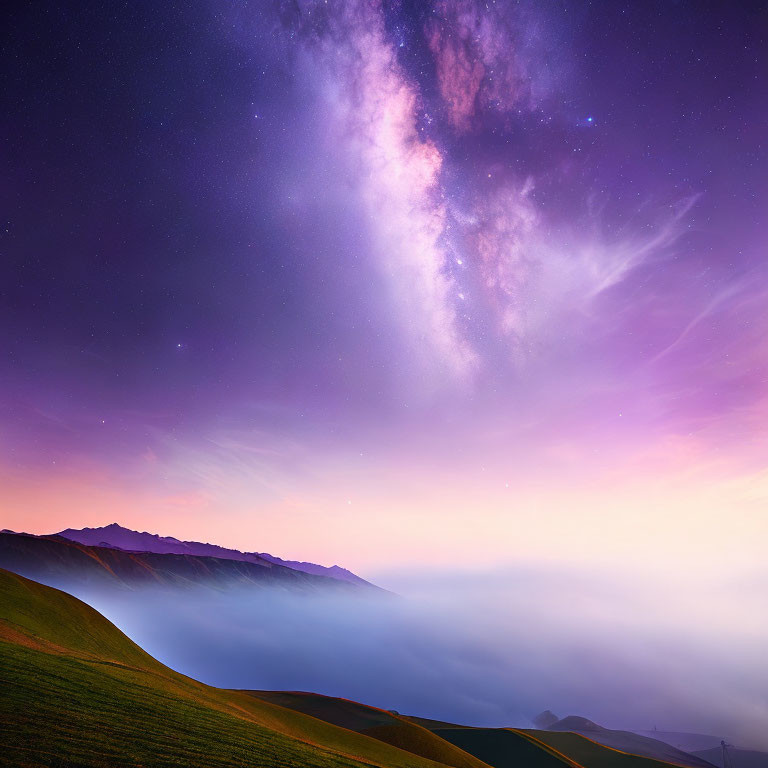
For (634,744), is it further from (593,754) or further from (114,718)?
(114,718)

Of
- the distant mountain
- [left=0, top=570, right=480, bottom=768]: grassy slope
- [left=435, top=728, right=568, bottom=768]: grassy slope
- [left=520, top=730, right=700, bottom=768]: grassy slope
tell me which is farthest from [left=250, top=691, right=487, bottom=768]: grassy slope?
the distant mountain

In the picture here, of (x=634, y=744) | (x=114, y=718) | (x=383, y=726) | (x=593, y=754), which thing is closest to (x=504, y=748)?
(x=593, y=754)

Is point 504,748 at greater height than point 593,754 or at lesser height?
lesser

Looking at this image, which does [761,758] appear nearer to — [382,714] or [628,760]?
[628,760]

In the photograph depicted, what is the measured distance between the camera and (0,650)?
74.9 ft

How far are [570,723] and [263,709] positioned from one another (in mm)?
152602

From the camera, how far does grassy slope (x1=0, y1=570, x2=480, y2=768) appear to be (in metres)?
15.0

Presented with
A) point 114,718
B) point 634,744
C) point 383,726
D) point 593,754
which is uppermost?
point 114,718

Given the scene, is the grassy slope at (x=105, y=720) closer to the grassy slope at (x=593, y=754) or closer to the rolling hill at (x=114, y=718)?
the rolling hill at (x=114, y=718)

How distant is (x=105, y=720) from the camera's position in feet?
60.3

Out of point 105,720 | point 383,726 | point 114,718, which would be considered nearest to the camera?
point 105,720

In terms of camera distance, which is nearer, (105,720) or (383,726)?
(105,720)

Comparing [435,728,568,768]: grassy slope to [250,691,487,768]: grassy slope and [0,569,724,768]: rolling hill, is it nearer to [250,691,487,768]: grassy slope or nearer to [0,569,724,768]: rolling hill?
[250,691,487,768]: grassy slope

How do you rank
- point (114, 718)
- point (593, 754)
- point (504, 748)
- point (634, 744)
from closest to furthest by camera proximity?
1. point (114, 718)
2. point (504, 748)
3. point (593, 754)
4. point (634, 744)
